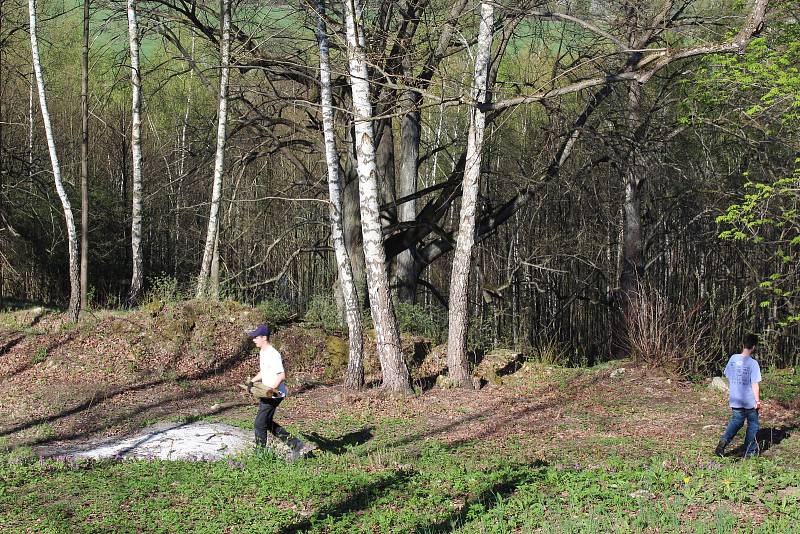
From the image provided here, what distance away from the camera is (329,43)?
616 inches

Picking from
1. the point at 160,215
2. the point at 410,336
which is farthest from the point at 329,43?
the point at 160,215

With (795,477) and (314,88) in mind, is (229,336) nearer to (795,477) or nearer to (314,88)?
(314,88)

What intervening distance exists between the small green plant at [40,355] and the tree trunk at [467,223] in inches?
318

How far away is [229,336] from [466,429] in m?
7.56

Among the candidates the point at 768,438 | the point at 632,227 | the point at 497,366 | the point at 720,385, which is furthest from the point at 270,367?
the point at 632,227

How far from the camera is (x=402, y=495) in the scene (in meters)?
8.03

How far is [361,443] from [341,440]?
31 centimetres

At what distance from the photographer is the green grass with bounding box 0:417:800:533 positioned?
6.99 metres

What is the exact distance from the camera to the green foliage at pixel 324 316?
1859cm

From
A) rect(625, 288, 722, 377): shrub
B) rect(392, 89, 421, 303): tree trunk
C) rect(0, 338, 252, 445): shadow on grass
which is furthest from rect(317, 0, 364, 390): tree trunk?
rect(625, 288, 722, 377): shrub

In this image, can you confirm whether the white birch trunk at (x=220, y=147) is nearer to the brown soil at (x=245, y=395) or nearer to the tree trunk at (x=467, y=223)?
the brown soil at (x=245, y=395)

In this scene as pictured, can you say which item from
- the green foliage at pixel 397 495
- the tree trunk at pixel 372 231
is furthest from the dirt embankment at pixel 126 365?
the green foliage at pixel 397 495

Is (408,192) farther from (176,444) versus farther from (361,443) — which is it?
(176,444)

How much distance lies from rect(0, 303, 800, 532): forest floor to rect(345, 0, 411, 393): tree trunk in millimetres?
589
